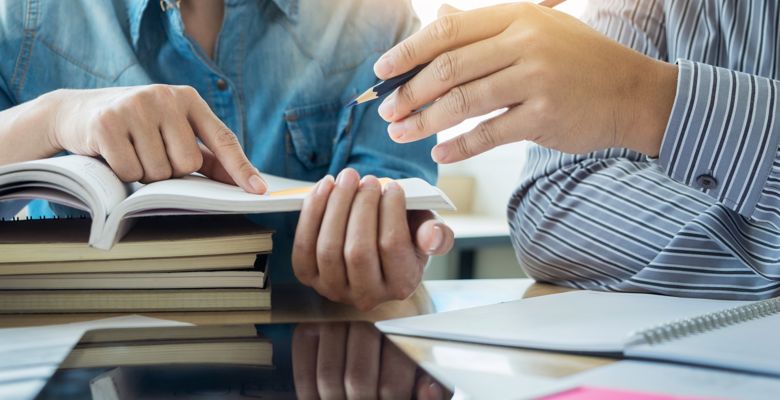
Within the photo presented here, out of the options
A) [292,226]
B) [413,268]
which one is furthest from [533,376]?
[292,226]

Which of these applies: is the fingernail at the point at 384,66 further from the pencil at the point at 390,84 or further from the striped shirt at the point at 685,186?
the striped shirt at the point at 685,186

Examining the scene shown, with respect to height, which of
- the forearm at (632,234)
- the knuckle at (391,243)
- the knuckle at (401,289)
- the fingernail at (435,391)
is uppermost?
the fingernail at (435,391)

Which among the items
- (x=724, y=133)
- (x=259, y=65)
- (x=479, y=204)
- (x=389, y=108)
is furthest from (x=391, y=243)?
(x=479, y=204)

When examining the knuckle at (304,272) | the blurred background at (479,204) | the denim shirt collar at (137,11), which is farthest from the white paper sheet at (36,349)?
the blurred background at (479,204)

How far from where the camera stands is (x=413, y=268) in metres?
0.64

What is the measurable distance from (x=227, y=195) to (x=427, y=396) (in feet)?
0.97

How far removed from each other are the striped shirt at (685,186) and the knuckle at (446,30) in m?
0.21

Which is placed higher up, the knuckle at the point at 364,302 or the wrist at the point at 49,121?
the wrist at the point at 49,121

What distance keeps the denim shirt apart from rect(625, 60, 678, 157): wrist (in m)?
0.45

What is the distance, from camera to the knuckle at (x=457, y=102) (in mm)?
624

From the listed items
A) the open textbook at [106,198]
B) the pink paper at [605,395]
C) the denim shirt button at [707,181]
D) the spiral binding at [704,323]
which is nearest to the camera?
the pink paper at [605,395]

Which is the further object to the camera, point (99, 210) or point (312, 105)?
point (312, 105)

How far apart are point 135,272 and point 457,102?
32cm

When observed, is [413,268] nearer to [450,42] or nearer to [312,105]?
[450,42]
